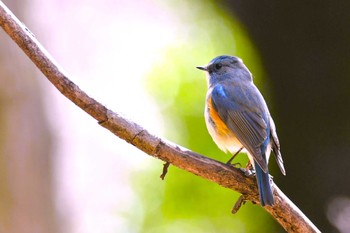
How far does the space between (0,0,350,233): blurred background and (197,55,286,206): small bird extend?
160 centimetres

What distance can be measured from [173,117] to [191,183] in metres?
0.73

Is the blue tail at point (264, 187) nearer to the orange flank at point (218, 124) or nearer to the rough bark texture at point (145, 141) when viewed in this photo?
the rough bark texture at point (145, 141)

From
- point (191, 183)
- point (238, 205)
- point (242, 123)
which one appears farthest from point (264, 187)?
point (191, 183)

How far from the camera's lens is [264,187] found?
407cm

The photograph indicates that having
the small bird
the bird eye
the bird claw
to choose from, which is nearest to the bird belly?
the small bird

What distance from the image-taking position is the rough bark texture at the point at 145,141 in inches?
149

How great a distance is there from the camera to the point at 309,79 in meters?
6.75

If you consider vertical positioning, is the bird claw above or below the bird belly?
below

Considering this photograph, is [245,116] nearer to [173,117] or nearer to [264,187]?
[264,187]

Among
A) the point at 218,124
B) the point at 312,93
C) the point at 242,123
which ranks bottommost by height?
the point at 312,93

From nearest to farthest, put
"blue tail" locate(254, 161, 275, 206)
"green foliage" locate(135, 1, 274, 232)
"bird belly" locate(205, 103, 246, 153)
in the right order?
"blue tail" locate(254, 161, 275, 206) < "bird belly" locate(205, 103, 246, 153) < "green foliage" locate(135, 1, 274, 232)

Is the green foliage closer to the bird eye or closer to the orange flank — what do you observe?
the bird eye

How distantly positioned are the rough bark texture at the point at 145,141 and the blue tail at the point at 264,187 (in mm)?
65

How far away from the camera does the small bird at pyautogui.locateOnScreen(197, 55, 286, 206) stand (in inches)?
176
